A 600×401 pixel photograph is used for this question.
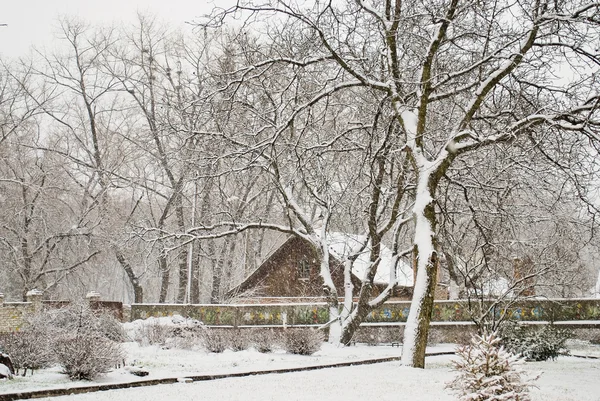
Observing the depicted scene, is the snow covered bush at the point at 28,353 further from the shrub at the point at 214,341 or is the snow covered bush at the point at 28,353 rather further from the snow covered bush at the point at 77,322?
the shrub at the point at 214,341

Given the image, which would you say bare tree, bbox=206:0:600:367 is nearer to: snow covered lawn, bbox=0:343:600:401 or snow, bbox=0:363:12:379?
snow covered lawn, bbox=0:343:600:401

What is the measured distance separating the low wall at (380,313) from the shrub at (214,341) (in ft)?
29.6

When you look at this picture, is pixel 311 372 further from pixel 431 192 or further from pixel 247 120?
pixel 247 120

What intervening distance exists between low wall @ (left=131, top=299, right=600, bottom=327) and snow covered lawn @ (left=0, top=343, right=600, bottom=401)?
11799 millimetres

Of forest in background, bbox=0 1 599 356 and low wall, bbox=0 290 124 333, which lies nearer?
forest in background, bbox=0 1 599 356

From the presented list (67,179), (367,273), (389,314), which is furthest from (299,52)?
(67,179)

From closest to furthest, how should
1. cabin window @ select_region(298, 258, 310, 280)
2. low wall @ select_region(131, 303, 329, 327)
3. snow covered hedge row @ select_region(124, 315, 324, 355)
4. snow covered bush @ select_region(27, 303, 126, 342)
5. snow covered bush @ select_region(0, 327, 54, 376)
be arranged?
snow covered bush @ select_region(0, 327, 54, 376) < snow covered bush @ select_region(27, 303, 126, 342) < snow covered hedge row @ select_region(124, 315, 324, 355) < low wall @ select_region(131, 303, 329, 327) < cabin window @ select_region(298, 258, 310, 280)

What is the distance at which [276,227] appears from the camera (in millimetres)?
23781

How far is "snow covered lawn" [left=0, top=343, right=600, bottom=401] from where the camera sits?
1095cm

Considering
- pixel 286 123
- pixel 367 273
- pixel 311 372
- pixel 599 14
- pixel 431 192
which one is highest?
pixel 599 14

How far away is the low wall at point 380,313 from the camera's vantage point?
29438 millimetres

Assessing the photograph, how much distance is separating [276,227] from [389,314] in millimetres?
9481

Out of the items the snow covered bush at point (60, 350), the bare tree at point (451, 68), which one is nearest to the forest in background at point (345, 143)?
the bare tree at point (451, 68)

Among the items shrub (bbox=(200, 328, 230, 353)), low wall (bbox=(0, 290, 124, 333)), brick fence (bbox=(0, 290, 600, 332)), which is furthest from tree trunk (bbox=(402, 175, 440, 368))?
low wall (bbox=(0, 290, 124, 333))
